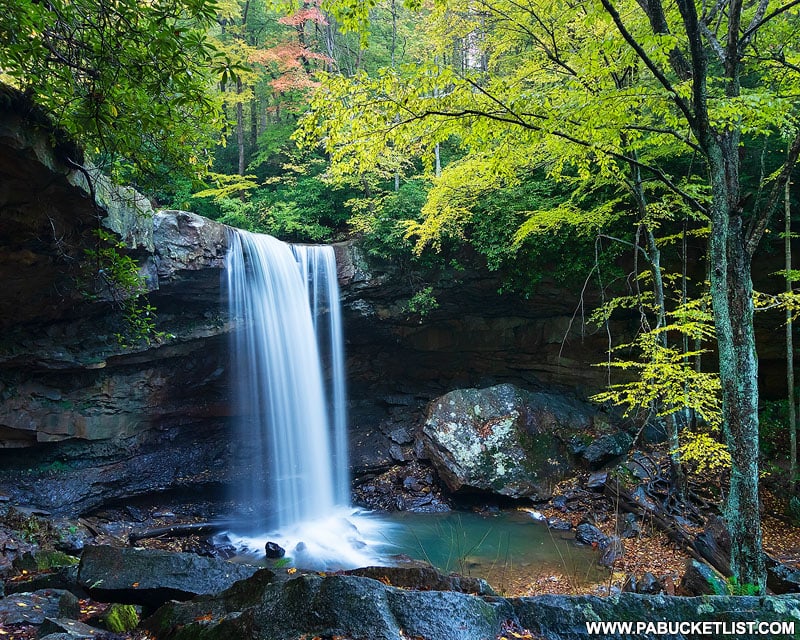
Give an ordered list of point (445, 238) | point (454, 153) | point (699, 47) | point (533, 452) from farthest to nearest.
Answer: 1. point (454, 153)
2. point (445, 238)
3. point (533, 452)
4. point (699, 47)

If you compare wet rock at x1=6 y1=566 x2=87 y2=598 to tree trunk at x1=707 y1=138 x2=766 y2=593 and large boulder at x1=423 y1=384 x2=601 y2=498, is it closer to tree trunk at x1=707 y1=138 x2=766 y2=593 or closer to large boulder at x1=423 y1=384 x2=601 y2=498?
tree trunk at x1=707 y1=138 x2=766 y2=593

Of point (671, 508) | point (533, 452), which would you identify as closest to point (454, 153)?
point (533, 452)

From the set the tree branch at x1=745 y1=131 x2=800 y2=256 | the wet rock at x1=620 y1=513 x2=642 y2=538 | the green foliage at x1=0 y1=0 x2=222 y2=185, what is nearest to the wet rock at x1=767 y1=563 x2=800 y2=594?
the wet rock at x1=620 y1=513 x2=642 y2=538

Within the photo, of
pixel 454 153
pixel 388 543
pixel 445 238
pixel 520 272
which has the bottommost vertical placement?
pixel 388 543

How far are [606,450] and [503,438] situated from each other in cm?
221

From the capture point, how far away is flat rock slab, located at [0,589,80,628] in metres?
2.90

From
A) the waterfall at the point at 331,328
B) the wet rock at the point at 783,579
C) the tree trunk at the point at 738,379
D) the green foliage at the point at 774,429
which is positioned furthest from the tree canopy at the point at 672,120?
the green foliage at the point at 774,429

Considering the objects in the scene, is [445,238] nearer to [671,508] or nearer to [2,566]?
[671,508]

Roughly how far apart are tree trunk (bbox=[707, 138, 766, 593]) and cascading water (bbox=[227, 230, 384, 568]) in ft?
22.2

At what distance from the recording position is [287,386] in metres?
10.2

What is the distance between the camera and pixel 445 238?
391 inches

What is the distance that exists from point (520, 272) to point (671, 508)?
527 cm

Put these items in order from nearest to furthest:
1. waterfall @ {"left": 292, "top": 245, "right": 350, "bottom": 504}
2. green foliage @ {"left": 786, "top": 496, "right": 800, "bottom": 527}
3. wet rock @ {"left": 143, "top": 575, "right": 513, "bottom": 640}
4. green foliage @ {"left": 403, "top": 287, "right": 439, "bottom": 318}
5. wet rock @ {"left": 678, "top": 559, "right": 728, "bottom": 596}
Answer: wet rock @ {"left": 143, "top": 575, "right": 513, "bottom": 640}
wet rock @ {"left": 678, "top": 559, "right": 728, "bottom": 596}
green foliage @ {"left": 786, "top": 496, "right": 800, "bottom": 527}
waterfall @ {"left": 292, "top": 245, "right": 350, "bottom": 504}
green foliage @ {"left": 403, "top": 287, "right": 439, "bottom": 318}

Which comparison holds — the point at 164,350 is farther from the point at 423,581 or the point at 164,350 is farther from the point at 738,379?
the point at 738,379
